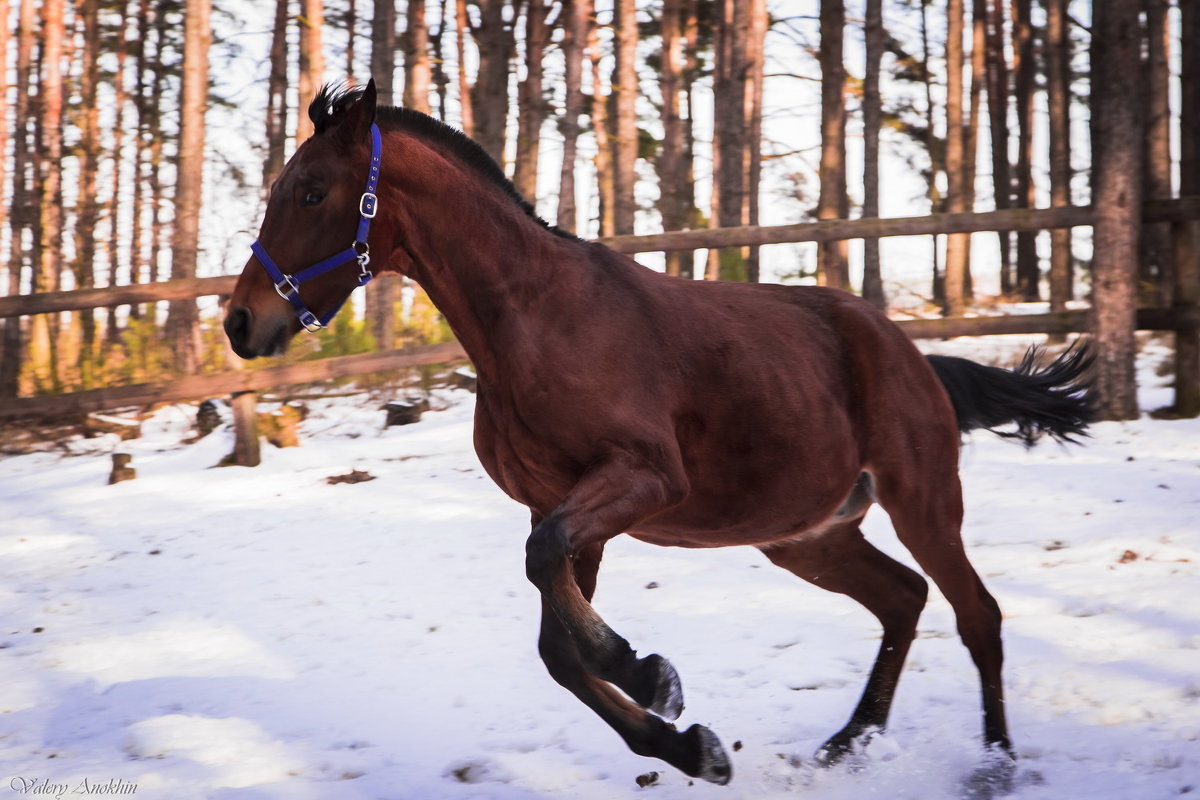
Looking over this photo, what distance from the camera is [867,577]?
375cm

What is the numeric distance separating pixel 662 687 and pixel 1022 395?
7.30 feet

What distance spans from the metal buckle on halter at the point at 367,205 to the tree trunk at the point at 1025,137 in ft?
56.2

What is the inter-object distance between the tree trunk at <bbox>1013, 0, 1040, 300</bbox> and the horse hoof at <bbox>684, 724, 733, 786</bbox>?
1685 cm

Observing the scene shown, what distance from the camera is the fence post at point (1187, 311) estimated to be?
7754 mm

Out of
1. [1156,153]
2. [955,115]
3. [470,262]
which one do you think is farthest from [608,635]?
[955,115]

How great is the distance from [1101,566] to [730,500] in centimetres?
293

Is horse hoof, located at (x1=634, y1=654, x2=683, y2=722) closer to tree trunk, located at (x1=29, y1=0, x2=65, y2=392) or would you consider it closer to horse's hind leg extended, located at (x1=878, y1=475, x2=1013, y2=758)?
horse's hind leg extended, located at (x1=878, y1=475, x2=1013, y2=758)

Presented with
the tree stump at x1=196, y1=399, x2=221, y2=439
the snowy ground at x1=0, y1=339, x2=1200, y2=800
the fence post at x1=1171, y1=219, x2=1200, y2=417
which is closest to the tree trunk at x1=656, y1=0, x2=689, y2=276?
the tree stump at x1=196, y1=399, x2=221, y2=439

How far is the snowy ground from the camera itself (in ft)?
10.8

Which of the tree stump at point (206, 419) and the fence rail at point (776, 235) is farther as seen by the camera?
the tree stump at point (206, 419)

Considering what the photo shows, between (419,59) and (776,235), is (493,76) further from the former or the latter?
(776,235)

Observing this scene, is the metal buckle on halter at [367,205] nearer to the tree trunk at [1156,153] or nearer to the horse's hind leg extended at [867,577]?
the horse's hind leg extended at [867,577]

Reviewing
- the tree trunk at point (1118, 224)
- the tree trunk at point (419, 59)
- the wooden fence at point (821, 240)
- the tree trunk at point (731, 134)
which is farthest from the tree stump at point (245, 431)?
the tree trunk at point (1118, 224)

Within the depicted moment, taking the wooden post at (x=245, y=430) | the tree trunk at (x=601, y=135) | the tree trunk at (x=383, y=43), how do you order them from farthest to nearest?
the tree trunk at (x=601, y=135), the tree trunk at (x=383, y=43), the wooden post at (x=245, y=430)
